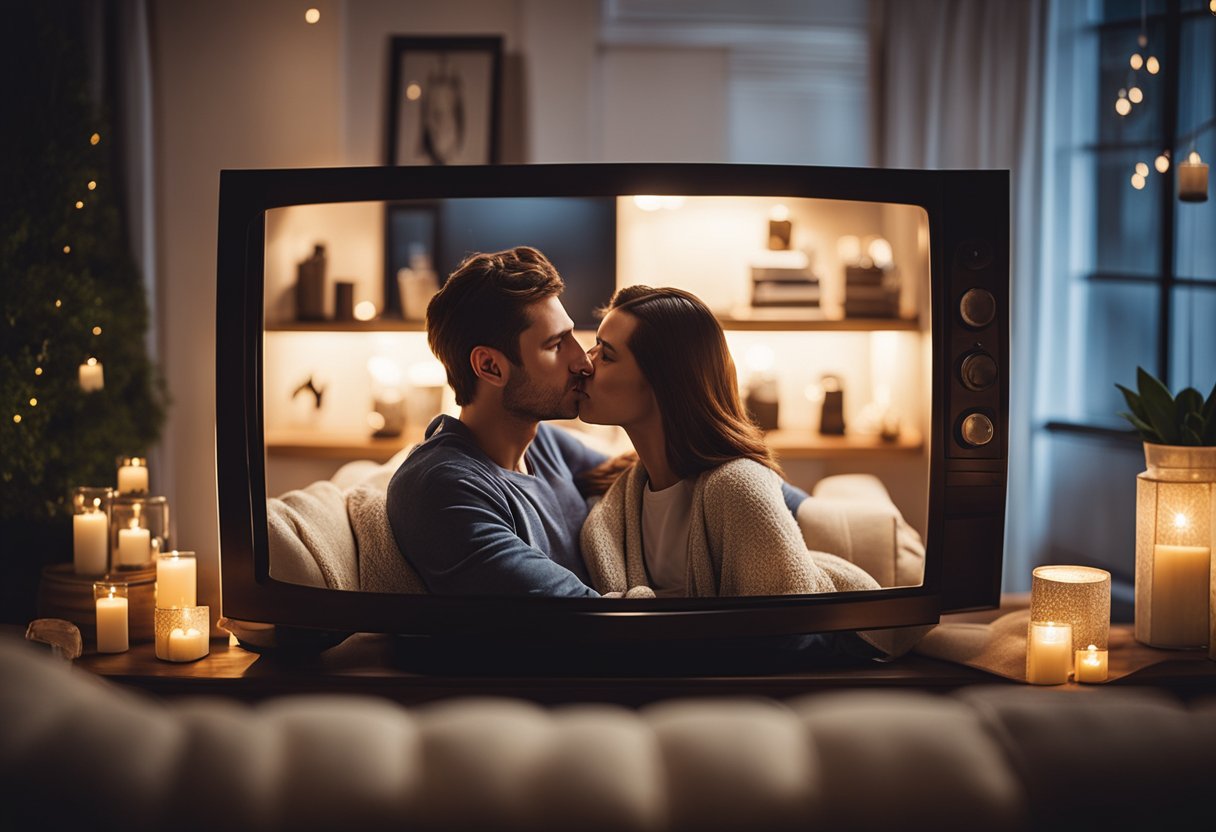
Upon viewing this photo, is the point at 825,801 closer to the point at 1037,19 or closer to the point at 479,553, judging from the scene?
the point at 479,553

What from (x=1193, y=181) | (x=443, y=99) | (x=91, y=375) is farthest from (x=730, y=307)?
(x=443, y=99)

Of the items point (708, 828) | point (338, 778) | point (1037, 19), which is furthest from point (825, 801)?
point (1037, 19)

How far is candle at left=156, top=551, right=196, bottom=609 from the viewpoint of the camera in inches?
76.9

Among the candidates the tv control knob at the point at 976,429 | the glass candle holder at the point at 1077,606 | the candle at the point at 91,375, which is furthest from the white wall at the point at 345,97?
the glass candle holder at the point at 1077,606

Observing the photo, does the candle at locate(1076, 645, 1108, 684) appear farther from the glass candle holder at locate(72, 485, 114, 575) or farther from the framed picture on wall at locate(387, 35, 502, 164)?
the framed picture on wall at locate(387, 35, 502, 164)

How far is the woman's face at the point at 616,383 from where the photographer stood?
1711mm

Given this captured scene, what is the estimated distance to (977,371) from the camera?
1877 millimetres

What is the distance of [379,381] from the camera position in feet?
5.92

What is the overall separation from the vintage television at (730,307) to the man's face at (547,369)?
0.15 feet

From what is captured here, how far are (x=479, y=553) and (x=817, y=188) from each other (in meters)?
0.74

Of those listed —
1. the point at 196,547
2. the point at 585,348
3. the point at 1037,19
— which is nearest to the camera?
the point at 585,348

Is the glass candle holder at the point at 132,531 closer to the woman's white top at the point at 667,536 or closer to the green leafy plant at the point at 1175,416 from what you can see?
the woman's white top at the point at 667,536

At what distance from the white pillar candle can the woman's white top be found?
88 centimetres

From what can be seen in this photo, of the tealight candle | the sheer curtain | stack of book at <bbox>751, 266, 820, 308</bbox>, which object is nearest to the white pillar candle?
stack of book at <bbox>751, 266, 820, 308</bbox>
